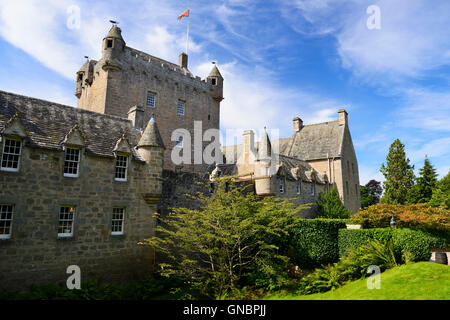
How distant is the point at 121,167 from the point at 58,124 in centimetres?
395

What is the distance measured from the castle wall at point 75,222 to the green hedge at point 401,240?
12.4 metres

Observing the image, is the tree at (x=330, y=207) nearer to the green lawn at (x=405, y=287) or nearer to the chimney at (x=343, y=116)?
the chimney at (x=343, y=116)

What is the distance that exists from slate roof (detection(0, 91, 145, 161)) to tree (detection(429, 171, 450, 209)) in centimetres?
3090

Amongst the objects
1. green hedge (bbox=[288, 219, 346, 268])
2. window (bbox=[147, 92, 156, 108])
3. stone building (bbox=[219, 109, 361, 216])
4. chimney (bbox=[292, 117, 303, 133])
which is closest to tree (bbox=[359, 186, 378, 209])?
stone building (bbox=[219, 109, 361, 216])

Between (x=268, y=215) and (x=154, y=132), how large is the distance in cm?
859

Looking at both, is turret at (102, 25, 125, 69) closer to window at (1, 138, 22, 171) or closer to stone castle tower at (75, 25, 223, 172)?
stone castle tower at (75, 25, 223, 172)

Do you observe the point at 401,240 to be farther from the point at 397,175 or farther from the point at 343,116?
the point at 343,116

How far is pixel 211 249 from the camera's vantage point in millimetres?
15906

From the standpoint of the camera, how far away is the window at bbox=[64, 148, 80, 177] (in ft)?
48.2

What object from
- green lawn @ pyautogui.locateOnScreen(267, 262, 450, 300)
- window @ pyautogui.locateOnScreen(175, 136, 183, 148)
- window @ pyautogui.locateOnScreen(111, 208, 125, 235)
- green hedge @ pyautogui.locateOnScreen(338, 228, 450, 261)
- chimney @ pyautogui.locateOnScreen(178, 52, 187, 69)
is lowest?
green lawn @ pyautogui.locateOnScreen(267, 262, 450, 300)

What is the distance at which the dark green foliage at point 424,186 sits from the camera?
3475 cm

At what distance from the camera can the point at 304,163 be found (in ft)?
120

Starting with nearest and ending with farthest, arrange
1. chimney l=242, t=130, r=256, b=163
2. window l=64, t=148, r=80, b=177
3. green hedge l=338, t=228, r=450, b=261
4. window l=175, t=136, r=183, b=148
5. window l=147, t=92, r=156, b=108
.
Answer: window l=64, t=148, r=80, b=177
green hedge l=338, t=228, r=450, b=261
chimney l=242, t=130, r=256, b=163
window l=147, t=92, r=156, b=108
window l=175, t=136, r=183, b=148
